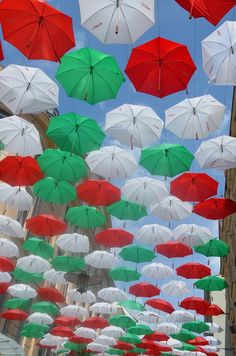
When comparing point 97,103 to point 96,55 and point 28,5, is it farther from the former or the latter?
point 28,5

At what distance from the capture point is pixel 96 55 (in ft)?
30.7

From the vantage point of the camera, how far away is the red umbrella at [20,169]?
1269 cm

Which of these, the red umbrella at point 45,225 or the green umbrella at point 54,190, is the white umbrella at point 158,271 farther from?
the green umbrella at point 54,190

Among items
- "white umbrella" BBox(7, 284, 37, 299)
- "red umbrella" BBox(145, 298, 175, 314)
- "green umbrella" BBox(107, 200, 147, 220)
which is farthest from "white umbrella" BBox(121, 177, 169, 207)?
"white umbrella" BBox(7, 284, 37, 299)

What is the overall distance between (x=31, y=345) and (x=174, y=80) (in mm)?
21177

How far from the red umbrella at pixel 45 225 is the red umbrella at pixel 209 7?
10.2m

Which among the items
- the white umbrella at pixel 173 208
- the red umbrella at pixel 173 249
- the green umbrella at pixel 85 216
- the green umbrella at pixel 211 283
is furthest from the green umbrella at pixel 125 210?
the green umbrella at pixel 211 283

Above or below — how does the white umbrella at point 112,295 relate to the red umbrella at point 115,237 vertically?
below

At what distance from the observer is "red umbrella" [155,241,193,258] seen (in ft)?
52.7

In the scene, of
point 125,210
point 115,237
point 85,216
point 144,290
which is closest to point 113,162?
point 125,210

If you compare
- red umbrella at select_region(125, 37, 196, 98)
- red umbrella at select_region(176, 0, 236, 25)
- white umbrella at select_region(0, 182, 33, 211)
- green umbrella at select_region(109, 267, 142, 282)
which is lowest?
green umbrella at select_region(109, 267, 142, 282)

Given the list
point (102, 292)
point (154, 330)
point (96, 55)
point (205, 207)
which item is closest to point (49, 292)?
point (102, 292)

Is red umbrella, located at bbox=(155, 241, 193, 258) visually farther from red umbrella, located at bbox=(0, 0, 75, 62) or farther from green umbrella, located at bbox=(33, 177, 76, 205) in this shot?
red umbrella, located at bbox=(0, 0, 75, 62)

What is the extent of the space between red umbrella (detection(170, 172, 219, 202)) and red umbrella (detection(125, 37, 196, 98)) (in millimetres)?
4074
